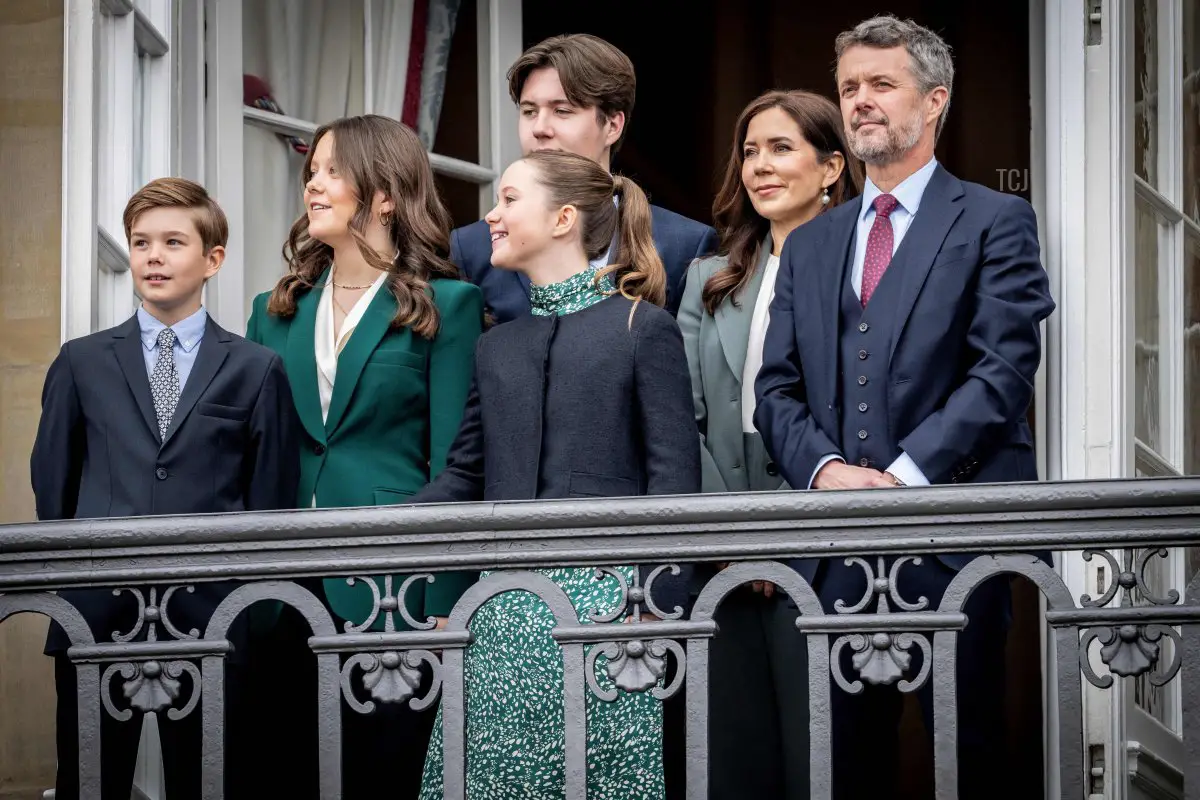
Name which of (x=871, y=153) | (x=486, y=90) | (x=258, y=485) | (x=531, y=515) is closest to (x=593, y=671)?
(x=531, y=515)

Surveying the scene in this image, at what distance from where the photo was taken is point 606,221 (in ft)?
16.0

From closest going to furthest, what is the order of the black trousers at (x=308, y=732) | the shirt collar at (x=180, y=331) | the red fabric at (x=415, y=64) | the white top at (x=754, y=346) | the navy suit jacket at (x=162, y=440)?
the navy suit jacket at (x=162, y=440), the black trousers at (x=308, y=732), the shirt collar at (x=180, y=331), the white top at (x=754, y=346), the red fabric at (x=415, y=64)

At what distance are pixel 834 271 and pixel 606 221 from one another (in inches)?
22.0

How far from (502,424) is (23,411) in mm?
1319

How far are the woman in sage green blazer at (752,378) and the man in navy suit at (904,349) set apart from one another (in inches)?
10.4

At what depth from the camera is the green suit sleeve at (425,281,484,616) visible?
4.94 metres

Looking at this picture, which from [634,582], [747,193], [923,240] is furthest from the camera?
[747,193]

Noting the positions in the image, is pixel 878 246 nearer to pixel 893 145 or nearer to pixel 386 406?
pixel 893 145

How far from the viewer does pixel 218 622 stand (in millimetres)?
4191

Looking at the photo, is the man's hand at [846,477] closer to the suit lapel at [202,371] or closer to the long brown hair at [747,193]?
the long brown hair at [747,193]

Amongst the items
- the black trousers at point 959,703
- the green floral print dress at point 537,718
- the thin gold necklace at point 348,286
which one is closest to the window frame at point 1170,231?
the black trousers at point 959,703

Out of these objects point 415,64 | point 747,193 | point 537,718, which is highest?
point 415,64

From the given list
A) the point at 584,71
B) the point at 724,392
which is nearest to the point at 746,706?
the point at 724,392

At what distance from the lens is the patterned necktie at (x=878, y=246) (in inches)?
189
